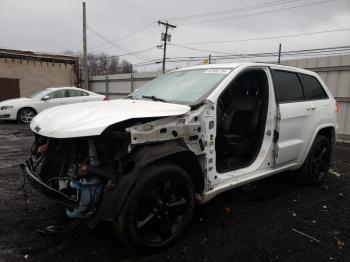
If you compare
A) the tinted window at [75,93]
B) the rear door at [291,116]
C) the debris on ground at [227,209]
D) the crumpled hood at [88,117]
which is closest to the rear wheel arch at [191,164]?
the crumpled hood at [88,117]

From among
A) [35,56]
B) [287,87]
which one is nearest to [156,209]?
[287,87]

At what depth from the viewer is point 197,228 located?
11.1 feet

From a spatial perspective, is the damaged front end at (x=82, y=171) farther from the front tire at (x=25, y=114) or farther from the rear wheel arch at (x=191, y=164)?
the front tire at (x=25, y=114)

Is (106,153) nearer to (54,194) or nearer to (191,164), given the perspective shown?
(54,194)

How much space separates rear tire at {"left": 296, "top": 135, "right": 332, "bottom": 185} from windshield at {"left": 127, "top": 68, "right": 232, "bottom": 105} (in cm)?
209

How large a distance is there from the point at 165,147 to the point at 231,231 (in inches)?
50.0

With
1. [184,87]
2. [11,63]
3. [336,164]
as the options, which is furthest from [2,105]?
[336,164]

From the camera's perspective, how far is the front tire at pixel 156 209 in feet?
8.66

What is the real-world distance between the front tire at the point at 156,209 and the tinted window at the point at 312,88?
268cm

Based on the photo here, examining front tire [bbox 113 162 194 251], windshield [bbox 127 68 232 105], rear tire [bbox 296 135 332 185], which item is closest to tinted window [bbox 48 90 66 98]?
windshield [bbox 127 68 232 105]

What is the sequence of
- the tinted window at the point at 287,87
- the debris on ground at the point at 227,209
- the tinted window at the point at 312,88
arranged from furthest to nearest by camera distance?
the tinted window at the point at 312,88 → the tinted window at the point at 287,87 → the debris on ground at the point at 227,209

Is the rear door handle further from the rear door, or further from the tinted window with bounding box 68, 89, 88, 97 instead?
the tinted window with bounding box 68, 89, 88, 97

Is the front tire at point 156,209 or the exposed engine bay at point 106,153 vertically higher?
the exposed engine bay at point 106,153

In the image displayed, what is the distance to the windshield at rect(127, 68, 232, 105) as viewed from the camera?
3373mm
